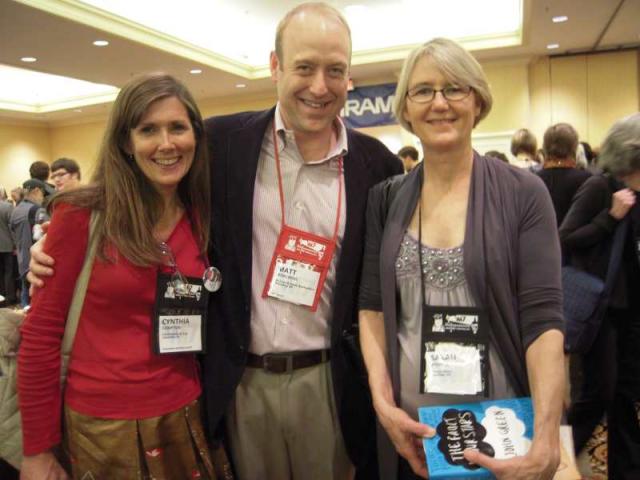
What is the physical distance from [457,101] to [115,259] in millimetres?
889

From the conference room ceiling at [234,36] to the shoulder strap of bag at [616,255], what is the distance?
179 inches

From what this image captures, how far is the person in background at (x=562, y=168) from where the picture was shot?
3139 millimetres

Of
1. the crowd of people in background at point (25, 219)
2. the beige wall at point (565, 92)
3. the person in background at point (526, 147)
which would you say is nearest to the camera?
the person in background at point (526, 147)

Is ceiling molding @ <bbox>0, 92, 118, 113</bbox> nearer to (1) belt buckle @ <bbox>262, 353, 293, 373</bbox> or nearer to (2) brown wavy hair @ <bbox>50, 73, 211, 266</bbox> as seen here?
(2) brown wavy hair @ <bbox>50, 73, 211, 266</bbox>

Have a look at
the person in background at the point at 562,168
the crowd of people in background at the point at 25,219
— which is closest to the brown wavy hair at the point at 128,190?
the person in background at the point at 562,168

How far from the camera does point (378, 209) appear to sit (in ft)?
4.84

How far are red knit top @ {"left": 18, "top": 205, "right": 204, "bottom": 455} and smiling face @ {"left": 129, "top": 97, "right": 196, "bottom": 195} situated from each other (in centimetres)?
20

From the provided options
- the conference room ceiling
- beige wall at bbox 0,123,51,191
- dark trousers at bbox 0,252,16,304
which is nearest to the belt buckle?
the conference room ceiling

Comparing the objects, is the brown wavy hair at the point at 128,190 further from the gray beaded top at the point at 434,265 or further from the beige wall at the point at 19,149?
the beige wall at the point at 19,149

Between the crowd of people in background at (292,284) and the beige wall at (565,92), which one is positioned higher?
the beige wall at (565,92)

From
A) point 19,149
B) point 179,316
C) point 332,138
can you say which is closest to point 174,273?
point 179,316

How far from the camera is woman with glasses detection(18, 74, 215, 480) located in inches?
51.6

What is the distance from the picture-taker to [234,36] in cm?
813

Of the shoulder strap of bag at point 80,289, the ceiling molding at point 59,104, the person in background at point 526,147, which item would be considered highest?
the ceiling molding at point 59,104
